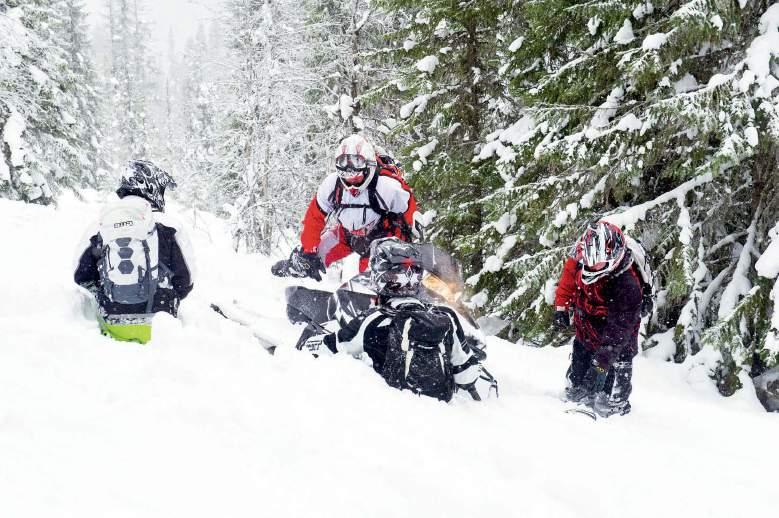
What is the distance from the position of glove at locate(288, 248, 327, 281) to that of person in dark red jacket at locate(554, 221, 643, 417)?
296 cm

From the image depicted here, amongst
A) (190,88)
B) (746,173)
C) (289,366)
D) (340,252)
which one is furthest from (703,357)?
(190,88)

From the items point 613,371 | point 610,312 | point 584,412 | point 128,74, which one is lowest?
point 584,412

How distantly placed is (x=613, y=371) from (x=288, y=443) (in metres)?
3.85

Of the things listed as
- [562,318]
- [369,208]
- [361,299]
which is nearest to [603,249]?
[562,318]

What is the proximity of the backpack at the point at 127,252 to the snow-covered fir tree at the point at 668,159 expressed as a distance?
15.8 feet

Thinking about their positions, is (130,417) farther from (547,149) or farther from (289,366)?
(547,149)

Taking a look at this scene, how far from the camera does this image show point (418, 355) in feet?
14.1

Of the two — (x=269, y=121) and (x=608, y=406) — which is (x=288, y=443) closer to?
(x=608, y=406)

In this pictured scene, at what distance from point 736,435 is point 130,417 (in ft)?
16.4

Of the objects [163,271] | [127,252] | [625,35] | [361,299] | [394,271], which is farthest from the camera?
[625,35]

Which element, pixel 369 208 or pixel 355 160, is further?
pixel 369 208

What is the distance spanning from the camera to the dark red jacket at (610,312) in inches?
207

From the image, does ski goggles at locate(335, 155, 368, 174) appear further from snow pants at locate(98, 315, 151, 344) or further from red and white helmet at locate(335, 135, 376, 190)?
snow pants at locate(98, 315, 151, 344)

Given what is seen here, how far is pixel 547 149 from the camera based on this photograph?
7250 millimetres
